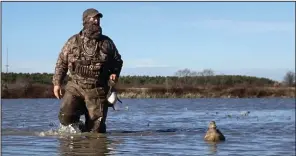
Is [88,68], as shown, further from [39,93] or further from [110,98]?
[39,93]

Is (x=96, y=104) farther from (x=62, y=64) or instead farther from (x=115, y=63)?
(x=62, y=64)

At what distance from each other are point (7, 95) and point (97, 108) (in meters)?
48.3

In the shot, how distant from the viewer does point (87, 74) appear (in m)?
11.3

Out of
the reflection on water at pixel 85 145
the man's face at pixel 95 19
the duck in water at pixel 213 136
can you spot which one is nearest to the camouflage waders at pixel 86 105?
the reflection on water at pixel 85 145

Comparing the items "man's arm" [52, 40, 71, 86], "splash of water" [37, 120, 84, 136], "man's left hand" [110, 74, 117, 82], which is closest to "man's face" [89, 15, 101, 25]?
"man's arm" [52, 40, 71, 86]

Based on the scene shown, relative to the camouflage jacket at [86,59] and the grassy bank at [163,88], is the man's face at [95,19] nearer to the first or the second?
the camouflage jacket at [86,59]

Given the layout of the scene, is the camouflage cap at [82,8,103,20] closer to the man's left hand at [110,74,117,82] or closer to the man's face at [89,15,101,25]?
the man's face at [89,15,101,25]

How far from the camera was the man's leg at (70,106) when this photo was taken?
11.4 m

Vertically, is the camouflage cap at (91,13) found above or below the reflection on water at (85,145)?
above

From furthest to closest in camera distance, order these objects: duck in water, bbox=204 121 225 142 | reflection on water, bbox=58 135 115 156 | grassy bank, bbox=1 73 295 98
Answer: grassy bank, bbox=1 73 295 98 → duck in water, bbox=204 121 225 142 → reflection on water, bbox=58 135 115 156

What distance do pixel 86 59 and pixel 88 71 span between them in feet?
0.74

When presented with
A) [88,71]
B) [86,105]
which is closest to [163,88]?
[86,105]

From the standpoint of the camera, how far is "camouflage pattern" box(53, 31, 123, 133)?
36.7ft

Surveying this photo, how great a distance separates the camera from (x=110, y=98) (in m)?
11.4
